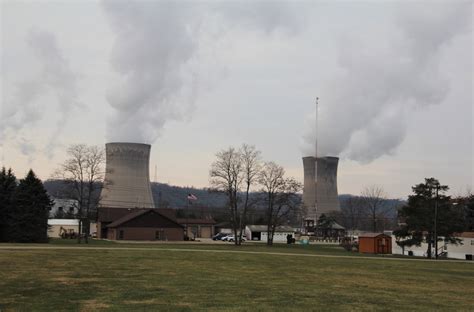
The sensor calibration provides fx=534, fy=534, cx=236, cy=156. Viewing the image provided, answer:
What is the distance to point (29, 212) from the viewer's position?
61.4 meters

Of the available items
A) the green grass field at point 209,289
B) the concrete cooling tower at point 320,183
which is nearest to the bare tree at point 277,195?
the concrete cooling tower at point 320,183

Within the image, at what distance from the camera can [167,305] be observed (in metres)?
14.2

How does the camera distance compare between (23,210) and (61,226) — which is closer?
(23,210)

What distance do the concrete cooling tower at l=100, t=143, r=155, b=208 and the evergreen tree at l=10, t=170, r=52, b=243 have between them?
31.8ft

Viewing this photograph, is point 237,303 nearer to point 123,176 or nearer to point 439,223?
point 439,223

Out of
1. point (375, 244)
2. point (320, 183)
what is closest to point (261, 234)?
point (320, 183)

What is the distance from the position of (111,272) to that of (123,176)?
163 ft

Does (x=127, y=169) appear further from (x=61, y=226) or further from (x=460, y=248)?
(x=460, y=248)

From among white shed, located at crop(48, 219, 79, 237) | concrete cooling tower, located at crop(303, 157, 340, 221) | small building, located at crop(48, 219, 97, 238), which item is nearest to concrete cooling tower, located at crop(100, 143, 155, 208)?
small building, located at crop(48, 219, 97, 238)

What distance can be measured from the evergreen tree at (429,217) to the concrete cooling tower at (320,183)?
113 feet

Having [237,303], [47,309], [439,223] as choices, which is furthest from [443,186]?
[47,309]

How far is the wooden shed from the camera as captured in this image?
5862 cm

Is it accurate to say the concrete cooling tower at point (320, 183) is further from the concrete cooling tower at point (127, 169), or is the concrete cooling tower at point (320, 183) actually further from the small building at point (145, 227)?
the concrete cooling tower at point (127, 169)

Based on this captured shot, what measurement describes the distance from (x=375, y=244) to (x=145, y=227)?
3614cm
